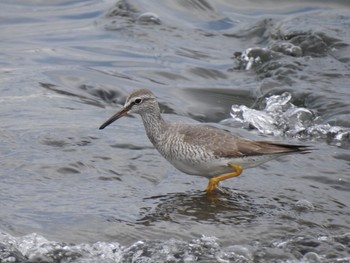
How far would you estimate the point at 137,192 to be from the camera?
27.3 feet

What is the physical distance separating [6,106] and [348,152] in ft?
13.6

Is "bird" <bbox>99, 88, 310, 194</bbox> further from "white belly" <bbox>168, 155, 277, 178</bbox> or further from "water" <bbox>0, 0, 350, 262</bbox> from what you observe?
"water" <bbox>0, 0, 350, 262</bbox>

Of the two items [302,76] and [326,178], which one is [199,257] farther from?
[302,76]

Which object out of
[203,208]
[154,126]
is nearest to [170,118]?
[154,126]

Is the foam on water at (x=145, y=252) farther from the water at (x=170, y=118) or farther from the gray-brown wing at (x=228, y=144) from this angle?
the gray-brown wing at (x=228, y=144)

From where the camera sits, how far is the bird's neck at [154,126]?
8633 millimetres

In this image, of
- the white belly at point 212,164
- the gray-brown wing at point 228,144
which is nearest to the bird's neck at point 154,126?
the gray-brown wing at point 228,144

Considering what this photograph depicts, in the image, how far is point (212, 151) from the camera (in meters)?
8.31

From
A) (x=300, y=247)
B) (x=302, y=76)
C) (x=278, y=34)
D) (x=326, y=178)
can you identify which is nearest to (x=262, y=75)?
(x=302, y=76)

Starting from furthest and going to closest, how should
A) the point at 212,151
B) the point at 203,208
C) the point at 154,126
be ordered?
the point at 154,126 → the point at 212,151 → the point at 203,208

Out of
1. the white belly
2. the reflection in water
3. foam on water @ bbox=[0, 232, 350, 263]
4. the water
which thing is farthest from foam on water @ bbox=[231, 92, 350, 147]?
foam on water @ bbox=[0, 232, 350, 263]

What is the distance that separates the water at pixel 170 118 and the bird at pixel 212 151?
252mm

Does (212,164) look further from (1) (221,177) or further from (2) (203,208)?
(2) (203,208)

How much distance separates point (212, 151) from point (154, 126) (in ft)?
2.43
